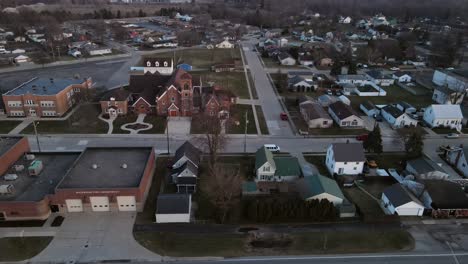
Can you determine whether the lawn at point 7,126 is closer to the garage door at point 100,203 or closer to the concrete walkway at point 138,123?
the concrete walkway at point 138,123

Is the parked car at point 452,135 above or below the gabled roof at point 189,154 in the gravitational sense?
below

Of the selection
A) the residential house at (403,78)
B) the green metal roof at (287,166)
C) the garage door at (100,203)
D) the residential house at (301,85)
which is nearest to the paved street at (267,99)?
the residential house at (301,85)

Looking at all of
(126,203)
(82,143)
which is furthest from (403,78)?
(126,203)

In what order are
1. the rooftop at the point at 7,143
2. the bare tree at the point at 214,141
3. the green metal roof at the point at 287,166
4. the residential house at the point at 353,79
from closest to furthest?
the rooftop at the point at 7,143, the green metal roof at the point at 287,166, the bare tree at the point at 214,141, the residential house at the point at 353,79

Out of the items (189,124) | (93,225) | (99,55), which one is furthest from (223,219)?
(99,55)

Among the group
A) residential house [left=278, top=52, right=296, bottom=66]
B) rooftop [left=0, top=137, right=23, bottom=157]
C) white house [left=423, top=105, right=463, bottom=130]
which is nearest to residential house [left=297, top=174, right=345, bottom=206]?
white house [left=423, top=105, right=463, bottom=130]

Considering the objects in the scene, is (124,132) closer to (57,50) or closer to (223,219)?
(223,219)
